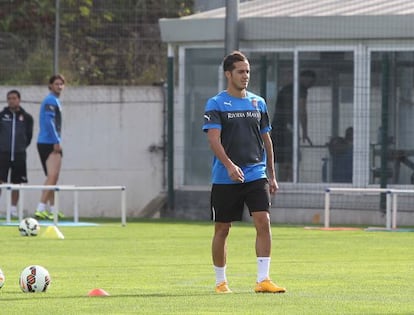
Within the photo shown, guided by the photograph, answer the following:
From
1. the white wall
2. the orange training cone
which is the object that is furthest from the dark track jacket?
the orange training cone

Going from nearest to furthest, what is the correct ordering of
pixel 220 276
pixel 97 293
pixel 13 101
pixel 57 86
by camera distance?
pixel 97 293 < pixel 220 276 < pixel 57 86 < pixel 13 101

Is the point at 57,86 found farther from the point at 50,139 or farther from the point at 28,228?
the point at 28,228

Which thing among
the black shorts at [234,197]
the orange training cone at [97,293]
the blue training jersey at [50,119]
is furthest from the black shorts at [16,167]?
the orange training cone at [97,293]

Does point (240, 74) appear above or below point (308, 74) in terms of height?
below

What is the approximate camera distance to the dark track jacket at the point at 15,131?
2525 cm

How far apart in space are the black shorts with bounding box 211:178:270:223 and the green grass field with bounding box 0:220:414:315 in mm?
651

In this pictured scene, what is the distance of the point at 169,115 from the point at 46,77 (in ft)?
9.80

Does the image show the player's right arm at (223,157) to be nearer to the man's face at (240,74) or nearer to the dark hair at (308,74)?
the man's face at (240,74)

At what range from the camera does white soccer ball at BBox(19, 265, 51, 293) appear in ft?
38.0

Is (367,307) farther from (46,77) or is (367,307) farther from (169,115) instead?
(46,77)

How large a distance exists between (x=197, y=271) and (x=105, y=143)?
1336 centimetres

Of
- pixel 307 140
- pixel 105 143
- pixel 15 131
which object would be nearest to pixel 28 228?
pixel 15 131

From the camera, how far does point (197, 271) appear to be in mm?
13977

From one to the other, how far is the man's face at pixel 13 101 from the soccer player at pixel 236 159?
1342 cm
